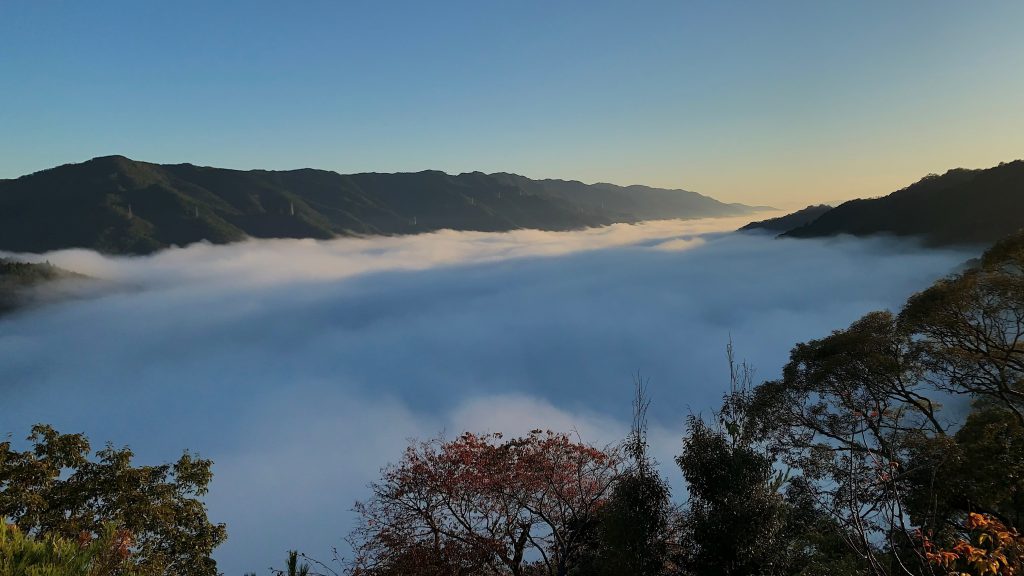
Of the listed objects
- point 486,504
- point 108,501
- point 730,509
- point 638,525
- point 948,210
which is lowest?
point 486,504

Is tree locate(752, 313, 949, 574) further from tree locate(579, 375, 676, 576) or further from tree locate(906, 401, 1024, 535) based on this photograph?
tree locate(579, 375, 676, 576)

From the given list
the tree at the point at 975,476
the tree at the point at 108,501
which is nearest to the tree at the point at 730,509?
the tree at the point at 975,476

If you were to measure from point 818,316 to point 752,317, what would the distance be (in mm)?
22684

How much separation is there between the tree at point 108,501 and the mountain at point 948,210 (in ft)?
428

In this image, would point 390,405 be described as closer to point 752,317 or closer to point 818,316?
point 752,317

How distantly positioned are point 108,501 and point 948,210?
168227mm

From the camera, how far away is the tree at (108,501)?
14.6 meters

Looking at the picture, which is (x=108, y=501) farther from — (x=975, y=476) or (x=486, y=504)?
(x=975, y=476)

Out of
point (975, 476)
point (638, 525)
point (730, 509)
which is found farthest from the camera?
point (638, 525)

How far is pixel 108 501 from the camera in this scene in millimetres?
16062

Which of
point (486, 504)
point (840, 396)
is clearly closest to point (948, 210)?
point (840, 396)

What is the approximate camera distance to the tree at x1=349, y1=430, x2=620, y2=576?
18.5 meters

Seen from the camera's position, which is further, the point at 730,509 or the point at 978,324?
the point at 978,324

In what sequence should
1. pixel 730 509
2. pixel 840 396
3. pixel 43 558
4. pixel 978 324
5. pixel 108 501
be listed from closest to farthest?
1. pixel 43 558
2. pixel 730 509
3. pixel 108 501
4. pixel 978 324
5. pixel 840 396
